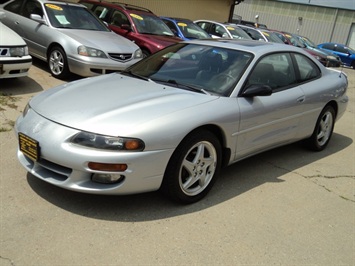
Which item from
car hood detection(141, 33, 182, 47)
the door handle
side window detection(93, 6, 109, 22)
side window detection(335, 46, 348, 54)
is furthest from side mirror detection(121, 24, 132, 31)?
side window detection(335, 46, 348, 54)

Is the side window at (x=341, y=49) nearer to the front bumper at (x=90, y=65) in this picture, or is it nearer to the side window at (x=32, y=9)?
the front bumper at (x=90, y=65)

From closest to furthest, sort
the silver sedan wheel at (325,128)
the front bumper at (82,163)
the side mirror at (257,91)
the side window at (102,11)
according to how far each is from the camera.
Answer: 1. the front bumper at (82,163)
2. the side mirror at (257,91)
3. the silver sedan wheel at (325,128)
4. the side window at (102,11)

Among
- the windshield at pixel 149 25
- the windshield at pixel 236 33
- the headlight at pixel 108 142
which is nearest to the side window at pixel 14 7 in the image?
the windshield at pixel 149 25

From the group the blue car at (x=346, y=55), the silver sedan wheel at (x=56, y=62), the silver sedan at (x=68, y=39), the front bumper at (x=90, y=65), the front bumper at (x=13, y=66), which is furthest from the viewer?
the blue car at (x=346, y=55)

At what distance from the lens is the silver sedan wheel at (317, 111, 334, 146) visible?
5.41m

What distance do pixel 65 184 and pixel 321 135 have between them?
12.0 ft

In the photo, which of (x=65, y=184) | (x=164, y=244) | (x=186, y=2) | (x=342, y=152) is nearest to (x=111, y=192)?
(x=65, y=184)

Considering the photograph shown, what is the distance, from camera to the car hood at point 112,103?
3197 mm

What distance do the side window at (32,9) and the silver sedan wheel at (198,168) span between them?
19.1 ft

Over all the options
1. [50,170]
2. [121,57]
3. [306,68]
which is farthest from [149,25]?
[50,170]

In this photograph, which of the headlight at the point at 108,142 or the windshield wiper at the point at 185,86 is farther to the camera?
the windshield wiper at the point at 185,86

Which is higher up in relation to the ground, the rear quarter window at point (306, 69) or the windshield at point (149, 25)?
the rear quarter window at point (306, 69)

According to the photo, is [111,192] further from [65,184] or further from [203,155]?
[203,155]

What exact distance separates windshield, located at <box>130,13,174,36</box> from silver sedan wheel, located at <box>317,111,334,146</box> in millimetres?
5481
